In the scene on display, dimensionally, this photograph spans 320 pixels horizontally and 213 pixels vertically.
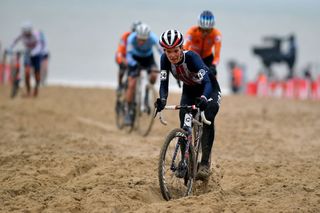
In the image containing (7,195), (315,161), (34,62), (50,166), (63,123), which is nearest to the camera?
(7,195)

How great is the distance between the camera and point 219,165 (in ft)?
32.0

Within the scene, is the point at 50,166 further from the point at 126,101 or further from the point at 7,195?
the point at 126,101

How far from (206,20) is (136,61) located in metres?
2.85

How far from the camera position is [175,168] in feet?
25.0

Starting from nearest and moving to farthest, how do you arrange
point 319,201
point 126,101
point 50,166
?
1. point 319,201
2. point 50,166
3. point 126,101

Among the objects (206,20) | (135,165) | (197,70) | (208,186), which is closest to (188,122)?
(197,70)

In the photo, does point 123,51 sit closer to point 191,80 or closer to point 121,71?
point 121,71

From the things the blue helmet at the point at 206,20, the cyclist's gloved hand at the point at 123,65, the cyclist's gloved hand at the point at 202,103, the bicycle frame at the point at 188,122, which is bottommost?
the bicycle frame at the point at 188,122

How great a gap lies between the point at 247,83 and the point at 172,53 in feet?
86.0

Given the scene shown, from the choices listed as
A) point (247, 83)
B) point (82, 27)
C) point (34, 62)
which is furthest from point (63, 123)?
point (82, 27)

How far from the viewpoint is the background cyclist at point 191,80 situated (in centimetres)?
770

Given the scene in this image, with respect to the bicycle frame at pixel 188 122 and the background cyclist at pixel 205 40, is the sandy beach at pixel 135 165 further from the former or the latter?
the background cyclist at pixel 205 40

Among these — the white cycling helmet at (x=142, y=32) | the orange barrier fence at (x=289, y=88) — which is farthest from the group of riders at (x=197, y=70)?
the orange barrier fence at (x=289, y=88)

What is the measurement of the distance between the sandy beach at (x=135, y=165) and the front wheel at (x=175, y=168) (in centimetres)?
20
